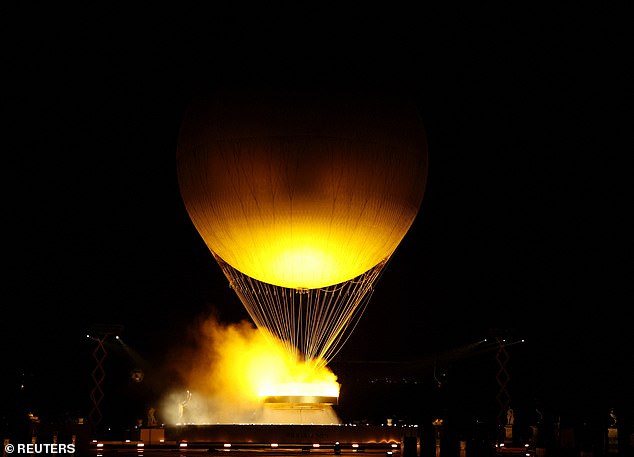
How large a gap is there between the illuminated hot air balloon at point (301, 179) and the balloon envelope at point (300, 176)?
1.1 inches

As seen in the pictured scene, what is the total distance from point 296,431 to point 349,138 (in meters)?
8.91

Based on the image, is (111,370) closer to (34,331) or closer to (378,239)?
(34,331)

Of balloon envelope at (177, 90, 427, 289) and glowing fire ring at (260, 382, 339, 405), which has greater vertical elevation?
balloon envelope at (177, 90, 427, 289)

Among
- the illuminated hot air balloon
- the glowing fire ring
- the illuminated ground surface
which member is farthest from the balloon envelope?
the illuminated ground surface

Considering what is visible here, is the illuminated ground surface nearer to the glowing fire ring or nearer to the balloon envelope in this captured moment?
the glowing fire ring

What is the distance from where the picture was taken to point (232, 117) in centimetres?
3011

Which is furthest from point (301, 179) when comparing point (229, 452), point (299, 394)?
point (229, 452)

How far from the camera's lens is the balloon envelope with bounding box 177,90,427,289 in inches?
1167

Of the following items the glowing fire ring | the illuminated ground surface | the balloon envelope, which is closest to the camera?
the illuminated ground surface

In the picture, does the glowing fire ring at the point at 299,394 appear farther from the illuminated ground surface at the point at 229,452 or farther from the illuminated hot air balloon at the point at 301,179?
the illuminated hot air balloon at the point at 301,179

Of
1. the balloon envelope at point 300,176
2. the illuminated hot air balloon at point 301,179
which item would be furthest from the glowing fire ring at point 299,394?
the balloon envelope at point 300,176

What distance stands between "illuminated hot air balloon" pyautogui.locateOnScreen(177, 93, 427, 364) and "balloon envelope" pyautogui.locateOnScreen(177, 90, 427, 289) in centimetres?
3

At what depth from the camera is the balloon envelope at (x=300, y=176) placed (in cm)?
2964

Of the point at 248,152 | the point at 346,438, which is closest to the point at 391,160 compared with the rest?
the point at 248,152
